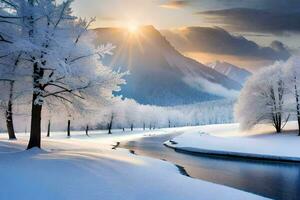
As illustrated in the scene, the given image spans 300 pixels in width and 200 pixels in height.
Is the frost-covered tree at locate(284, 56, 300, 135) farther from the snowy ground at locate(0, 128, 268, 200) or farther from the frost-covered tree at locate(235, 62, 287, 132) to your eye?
the snowy ground at locate(0, 128, 268, 200)

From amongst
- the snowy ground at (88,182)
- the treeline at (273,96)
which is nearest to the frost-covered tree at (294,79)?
the treeline at (273,96)

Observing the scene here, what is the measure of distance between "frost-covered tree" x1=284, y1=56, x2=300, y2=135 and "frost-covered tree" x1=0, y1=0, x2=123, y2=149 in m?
41.2

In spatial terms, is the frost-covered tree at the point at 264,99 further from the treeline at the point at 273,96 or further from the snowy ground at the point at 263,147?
the snowy ground at the point at 263,147

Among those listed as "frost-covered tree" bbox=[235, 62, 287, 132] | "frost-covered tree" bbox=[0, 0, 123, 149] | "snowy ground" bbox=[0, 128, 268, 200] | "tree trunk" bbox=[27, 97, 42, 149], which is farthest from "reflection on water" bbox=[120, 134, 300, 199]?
"frost-covered tree" bbox=[235, 62, 287, 132]

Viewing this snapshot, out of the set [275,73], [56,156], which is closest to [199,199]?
[56,156]

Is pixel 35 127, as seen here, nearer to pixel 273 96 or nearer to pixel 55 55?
pixel 55 55

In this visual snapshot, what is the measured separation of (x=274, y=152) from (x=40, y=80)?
29869mm

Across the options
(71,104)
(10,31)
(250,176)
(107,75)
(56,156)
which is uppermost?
(10,31)

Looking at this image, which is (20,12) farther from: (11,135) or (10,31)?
(11,135)

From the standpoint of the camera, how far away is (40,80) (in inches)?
936

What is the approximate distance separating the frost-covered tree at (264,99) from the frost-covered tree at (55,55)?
140 ft

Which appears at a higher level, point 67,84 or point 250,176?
point 67,84

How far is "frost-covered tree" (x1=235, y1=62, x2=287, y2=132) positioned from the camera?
6359 centimetres

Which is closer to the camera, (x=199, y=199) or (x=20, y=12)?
(x=199, y=199)
